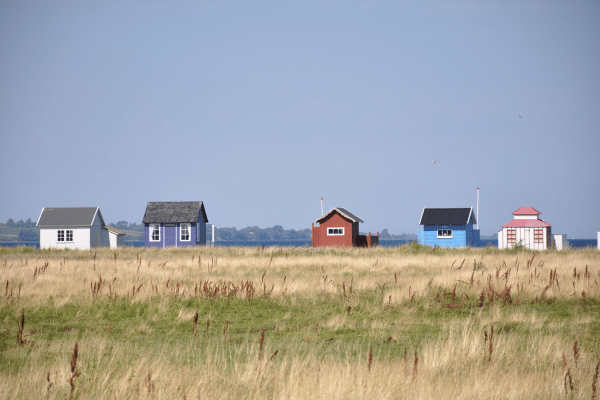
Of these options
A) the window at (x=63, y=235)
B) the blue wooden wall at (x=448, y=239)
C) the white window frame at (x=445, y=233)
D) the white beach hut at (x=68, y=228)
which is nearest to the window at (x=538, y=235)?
the blue wooden wall at (x=448, y=239)

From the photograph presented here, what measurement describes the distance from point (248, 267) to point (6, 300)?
11.3m

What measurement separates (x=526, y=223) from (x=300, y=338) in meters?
45.0

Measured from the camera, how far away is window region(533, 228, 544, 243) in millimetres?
48406

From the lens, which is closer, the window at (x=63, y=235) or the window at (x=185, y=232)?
the window at (x=185, y=232)

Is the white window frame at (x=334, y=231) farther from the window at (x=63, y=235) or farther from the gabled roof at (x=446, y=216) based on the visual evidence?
the window at (x=63, y=235)

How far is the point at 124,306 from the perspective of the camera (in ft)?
42.0

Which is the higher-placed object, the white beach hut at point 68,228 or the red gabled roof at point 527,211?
the red gabled roof at point 527,211

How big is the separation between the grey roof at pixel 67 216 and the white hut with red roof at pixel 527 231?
42.9 m

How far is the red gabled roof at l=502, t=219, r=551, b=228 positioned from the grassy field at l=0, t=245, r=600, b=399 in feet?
102

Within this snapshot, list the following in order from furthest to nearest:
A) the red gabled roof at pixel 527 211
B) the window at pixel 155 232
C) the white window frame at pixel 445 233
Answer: the window at pixel 155 232 < the white window frame at pixel 445 233 < the red gabled roof at pixel 527 211

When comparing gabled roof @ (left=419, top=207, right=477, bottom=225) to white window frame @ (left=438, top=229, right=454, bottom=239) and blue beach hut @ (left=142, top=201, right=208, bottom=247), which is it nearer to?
white window frame @ (left=438, top=229, right=454, bottom=239)

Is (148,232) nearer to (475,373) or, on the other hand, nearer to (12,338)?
(12,338)

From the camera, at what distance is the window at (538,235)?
4841 centimetres

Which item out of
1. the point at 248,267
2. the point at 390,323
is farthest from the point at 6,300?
the point at 248,267
